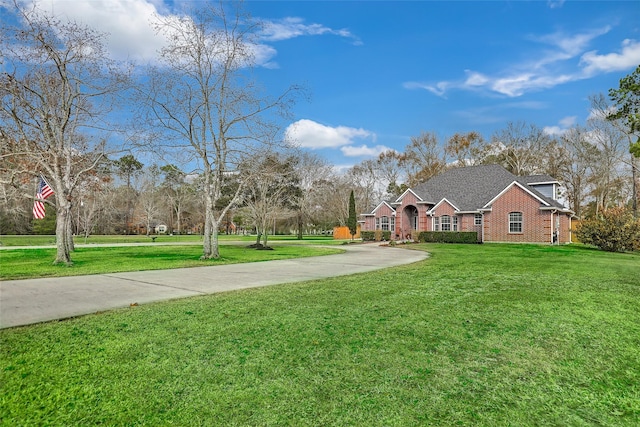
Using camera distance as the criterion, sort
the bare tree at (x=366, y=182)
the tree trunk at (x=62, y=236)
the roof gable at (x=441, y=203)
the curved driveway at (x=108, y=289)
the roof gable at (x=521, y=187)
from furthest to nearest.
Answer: the bare tree at (x=366, y=182) < the roof gable at (x=441, y=203) < the roof gable at (x=521, y=187) < the tree trunk at (x=62, y=236) < the curved driveway at (x=108, y=289)

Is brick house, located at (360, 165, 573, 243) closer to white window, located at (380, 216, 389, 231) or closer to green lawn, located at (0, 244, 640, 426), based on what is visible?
white window, located at (380, 216, 389, 231)

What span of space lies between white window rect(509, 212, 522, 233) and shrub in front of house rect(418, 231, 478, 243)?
265cm

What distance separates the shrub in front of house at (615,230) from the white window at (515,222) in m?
6.50

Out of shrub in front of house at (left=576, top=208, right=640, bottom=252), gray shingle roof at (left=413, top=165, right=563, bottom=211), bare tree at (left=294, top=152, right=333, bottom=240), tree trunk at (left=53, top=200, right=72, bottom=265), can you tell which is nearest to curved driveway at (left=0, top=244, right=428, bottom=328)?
tree trunk at (left=53, top=200, right=72, bottom=265)

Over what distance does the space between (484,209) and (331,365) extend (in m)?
29.4

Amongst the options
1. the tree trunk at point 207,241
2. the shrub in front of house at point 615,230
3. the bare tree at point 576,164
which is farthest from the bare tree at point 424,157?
the tree trunk at point 207,241

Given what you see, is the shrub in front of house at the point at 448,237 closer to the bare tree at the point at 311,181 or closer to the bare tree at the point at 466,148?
the bare tree at the point at 311,181

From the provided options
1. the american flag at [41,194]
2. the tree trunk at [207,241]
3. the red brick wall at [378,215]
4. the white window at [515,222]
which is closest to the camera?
the tree trunk at [207,241]

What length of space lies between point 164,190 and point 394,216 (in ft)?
131

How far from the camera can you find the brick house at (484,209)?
91.2ft

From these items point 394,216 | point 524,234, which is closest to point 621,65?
point 524,234

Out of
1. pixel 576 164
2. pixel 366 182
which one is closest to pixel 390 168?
pixel 366 182

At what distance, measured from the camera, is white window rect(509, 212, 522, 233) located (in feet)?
93.3

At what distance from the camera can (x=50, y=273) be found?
10180mm
